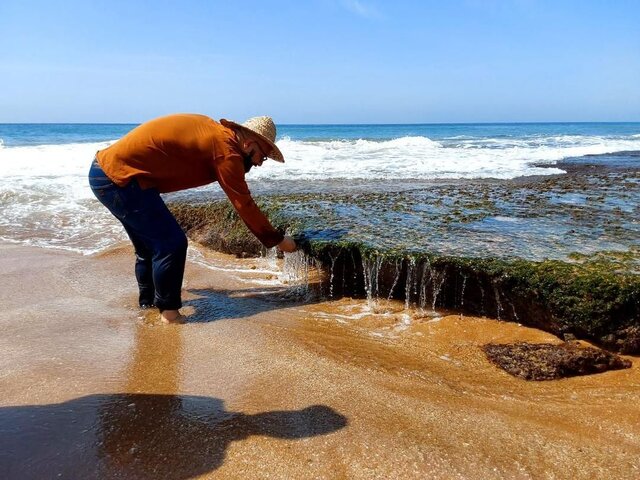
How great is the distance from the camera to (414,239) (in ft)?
14.0

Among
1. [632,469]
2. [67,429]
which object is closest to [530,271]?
[632,469]

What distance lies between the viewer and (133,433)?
2.26 m

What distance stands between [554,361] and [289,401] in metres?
1.53

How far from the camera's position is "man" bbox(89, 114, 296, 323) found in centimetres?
343

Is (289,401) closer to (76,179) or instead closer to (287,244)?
(287,244)

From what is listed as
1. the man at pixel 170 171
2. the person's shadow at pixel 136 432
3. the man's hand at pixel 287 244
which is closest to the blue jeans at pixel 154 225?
the man at pixel 170 171

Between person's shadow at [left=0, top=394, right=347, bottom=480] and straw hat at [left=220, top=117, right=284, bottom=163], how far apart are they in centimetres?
173

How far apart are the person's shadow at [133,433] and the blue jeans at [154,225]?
1.14 metres

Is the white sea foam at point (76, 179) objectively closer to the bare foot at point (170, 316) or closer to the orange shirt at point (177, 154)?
the bare foot at point (170, 316)

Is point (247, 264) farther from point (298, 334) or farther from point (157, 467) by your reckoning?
point (157, 467)

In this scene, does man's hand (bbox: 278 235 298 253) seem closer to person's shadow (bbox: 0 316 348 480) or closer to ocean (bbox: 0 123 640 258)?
ocean (bbox: 0 123 640 258)

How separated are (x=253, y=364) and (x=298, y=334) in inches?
21.5

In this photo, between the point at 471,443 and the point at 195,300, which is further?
the point at 195,300

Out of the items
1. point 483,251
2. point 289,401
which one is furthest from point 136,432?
point 483,251
